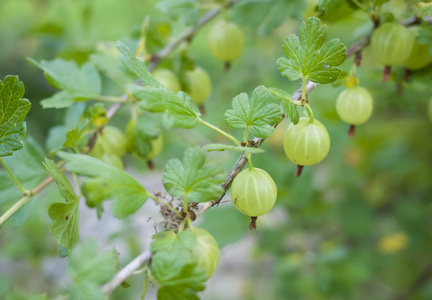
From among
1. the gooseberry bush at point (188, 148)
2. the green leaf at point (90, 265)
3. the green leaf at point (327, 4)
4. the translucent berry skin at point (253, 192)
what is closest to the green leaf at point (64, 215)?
the gooseberry bush at point (188, 148)

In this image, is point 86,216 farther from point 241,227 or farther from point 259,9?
point 259,9

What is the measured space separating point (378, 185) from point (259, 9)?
863 millimetres

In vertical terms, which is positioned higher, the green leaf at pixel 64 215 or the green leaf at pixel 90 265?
the green leaf at pixel 90 265

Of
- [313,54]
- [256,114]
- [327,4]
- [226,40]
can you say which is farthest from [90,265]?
[226,40]

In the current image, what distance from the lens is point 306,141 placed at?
51 centimetres

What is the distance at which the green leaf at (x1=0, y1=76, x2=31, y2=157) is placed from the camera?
542mm

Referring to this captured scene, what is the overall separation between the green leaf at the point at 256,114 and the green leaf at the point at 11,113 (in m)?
0.29

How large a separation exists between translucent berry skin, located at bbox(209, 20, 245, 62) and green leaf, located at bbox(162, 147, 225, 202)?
0.44 metres

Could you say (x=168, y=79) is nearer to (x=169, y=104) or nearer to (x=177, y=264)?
(x=169, y=104)

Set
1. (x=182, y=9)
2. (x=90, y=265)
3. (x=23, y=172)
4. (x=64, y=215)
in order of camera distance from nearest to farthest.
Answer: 1. (x=90, y=265)
2. (x=64, y=215)
3. (x=23, y=172)
4. (x=182, y=9)

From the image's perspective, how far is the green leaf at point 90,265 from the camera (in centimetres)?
41

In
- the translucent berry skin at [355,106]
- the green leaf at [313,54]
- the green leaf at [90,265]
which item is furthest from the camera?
the translucent berry skin at [355,106]

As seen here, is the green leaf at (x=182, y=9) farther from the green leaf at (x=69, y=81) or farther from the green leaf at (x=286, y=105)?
the green leaf at (x=286, y=105)

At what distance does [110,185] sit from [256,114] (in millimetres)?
198
